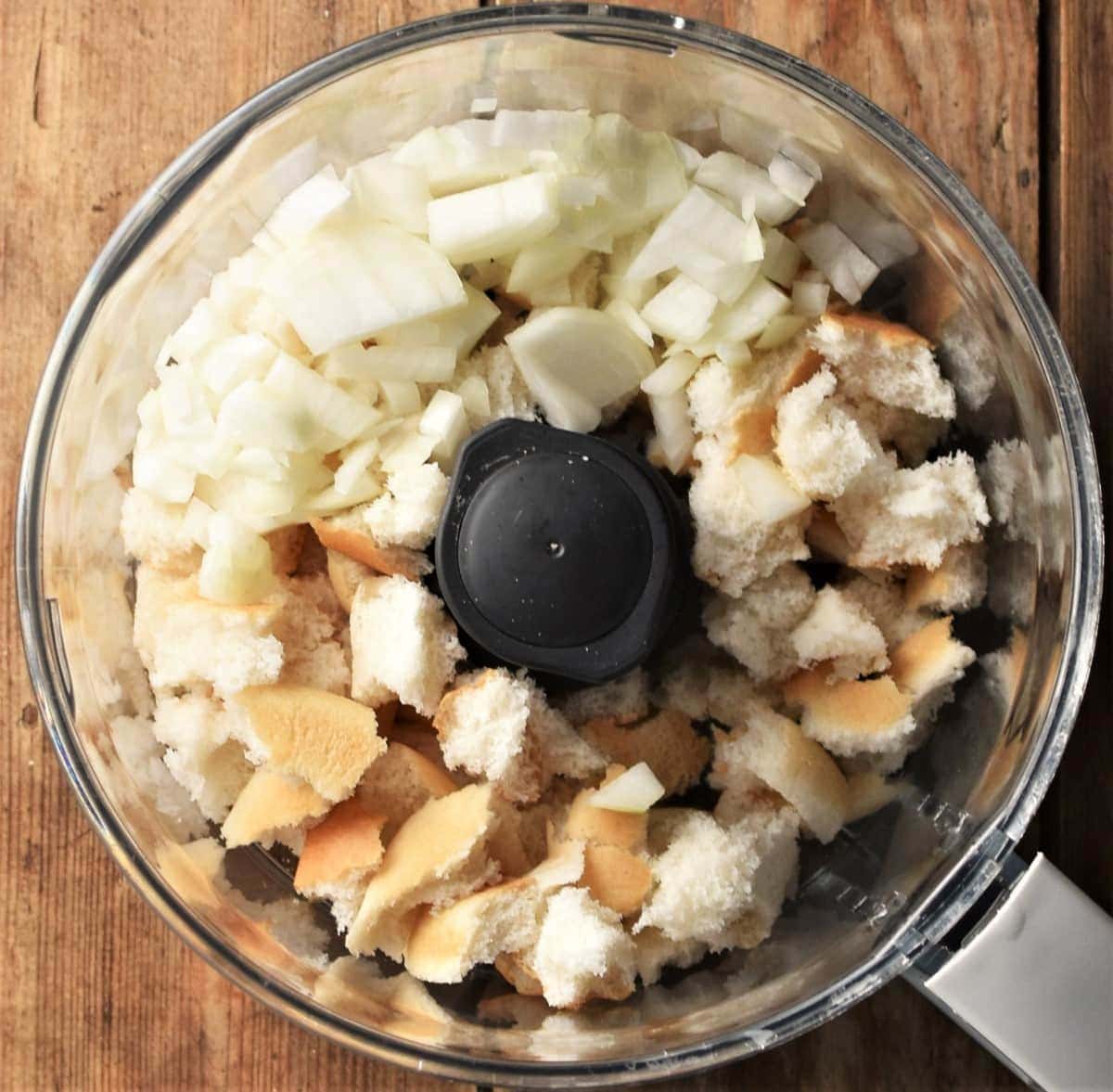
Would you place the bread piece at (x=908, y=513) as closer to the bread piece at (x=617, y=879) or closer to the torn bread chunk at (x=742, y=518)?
the torn bread chunk at (x=742, y=518)

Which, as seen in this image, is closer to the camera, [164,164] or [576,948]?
[576,948]

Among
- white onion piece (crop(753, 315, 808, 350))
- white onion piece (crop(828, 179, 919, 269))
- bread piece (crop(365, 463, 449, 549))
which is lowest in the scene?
bread piece (crop(365, 463, 449, 549))

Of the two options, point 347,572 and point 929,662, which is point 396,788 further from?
point 929,662

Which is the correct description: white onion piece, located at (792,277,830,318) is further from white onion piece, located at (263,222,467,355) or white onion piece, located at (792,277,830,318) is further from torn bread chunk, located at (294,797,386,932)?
torn bread chunk, located at (294,797,386,932)

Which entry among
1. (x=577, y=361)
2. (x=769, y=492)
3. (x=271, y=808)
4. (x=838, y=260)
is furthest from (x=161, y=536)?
(x=838, y=260)

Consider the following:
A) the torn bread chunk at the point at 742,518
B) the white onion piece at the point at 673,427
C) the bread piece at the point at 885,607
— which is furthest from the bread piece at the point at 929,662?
the white onion piece at the point at 673,427

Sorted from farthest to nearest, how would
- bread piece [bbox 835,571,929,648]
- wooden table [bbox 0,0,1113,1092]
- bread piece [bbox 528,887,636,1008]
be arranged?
wooden table [bbox 0,0,1113,1092] → bread piece [bbox 835,571,929,648] → bread piece [bbox 528,887,636,1008]

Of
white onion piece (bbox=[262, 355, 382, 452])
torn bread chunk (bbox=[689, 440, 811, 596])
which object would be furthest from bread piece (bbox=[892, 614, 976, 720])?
white onion piece (bbox=[262, 355, 382, 452])
